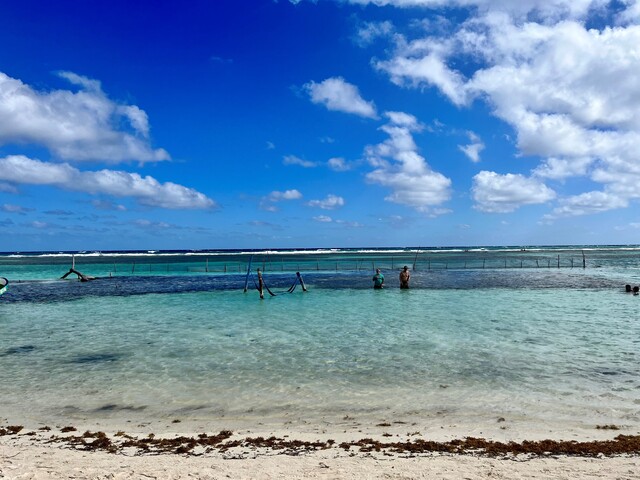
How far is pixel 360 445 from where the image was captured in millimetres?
6801

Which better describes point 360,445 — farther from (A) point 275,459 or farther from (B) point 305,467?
(A) point 275,459

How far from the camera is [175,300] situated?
28.1 m

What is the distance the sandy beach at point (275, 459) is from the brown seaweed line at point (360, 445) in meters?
0.01

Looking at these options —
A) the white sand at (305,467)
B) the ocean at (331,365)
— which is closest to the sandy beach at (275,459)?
the white sand at (305,467)

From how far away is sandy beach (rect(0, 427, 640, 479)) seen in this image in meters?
5.62

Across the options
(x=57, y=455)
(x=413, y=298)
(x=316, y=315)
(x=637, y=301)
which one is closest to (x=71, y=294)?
(x=316, y=315)

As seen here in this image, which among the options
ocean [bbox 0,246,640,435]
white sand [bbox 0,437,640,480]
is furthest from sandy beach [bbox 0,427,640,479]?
ocean [bbox 0,246,640,435]

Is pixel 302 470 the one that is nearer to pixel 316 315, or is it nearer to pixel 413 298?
pixel 316 315

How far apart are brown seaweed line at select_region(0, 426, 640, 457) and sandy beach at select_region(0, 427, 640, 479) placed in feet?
0.05

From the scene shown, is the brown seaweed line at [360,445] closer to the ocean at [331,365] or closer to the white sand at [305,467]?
the white sand at [305,467]

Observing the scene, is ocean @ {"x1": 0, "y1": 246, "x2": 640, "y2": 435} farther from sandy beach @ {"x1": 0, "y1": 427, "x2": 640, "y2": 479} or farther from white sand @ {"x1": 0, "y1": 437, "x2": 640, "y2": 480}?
white sand @ {"x1": 0, "y1": 437, "x2": 640, "y2": 480}

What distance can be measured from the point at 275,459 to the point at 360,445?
1.32 meters

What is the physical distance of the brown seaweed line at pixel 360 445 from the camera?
20.8ft

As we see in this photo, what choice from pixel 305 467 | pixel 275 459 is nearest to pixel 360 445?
pixel 305 467
